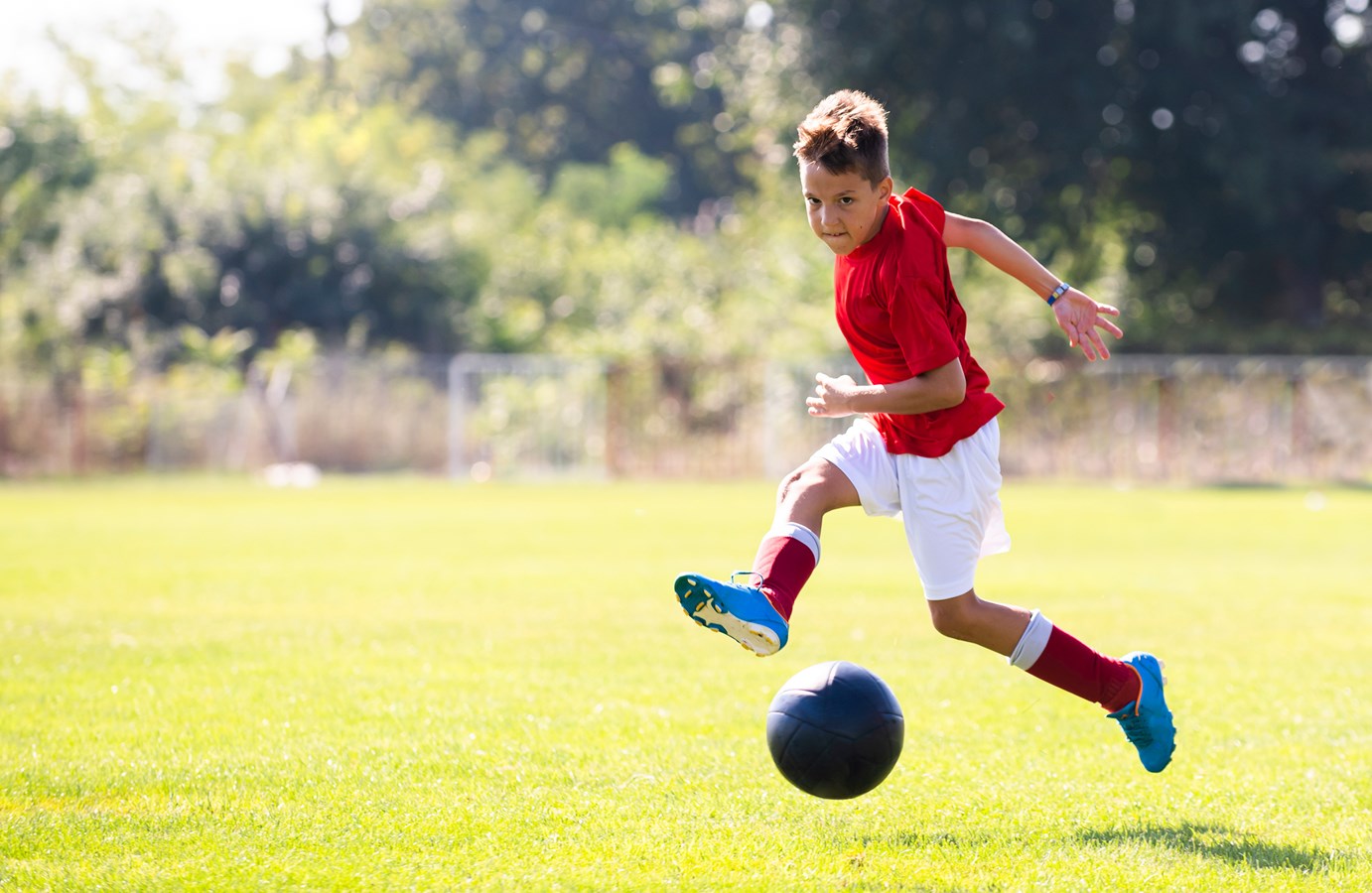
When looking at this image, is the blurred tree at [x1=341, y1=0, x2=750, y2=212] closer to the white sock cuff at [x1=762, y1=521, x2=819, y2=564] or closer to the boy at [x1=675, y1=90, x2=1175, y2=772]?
the boy at [x1=675, y1=90, x2=1175, y2=772]

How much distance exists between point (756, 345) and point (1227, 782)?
26892 mm

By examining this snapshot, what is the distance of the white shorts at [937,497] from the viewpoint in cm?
480

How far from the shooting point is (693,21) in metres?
36.4

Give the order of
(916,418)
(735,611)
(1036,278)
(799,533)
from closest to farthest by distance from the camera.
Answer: (735,611) < (799,533) < (916,418) < (1036,278)

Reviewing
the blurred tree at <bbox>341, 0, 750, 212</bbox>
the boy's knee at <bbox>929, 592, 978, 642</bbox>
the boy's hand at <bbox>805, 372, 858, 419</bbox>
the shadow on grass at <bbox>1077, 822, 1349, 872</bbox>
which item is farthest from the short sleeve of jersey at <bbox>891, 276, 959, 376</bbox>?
the blurred tree at <bbox>341, 0, 750, 212</bbox>

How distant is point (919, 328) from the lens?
4609 mm

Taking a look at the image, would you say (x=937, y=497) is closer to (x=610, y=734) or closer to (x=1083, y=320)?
(x=1083, y=320)

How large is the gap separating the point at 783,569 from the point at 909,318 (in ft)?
2.79

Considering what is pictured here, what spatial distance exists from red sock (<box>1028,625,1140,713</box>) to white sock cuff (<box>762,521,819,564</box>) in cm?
86

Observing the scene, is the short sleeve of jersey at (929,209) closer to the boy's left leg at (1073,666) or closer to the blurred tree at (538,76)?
the boy's left leg at (1073,666)

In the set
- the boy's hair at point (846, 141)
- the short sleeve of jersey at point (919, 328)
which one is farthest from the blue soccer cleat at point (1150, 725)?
the boy's hair at point (846, 141)

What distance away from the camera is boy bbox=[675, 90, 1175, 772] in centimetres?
463

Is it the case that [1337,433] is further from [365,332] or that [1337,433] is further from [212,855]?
[212,855]

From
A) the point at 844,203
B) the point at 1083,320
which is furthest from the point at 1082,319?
the point at 844,203
